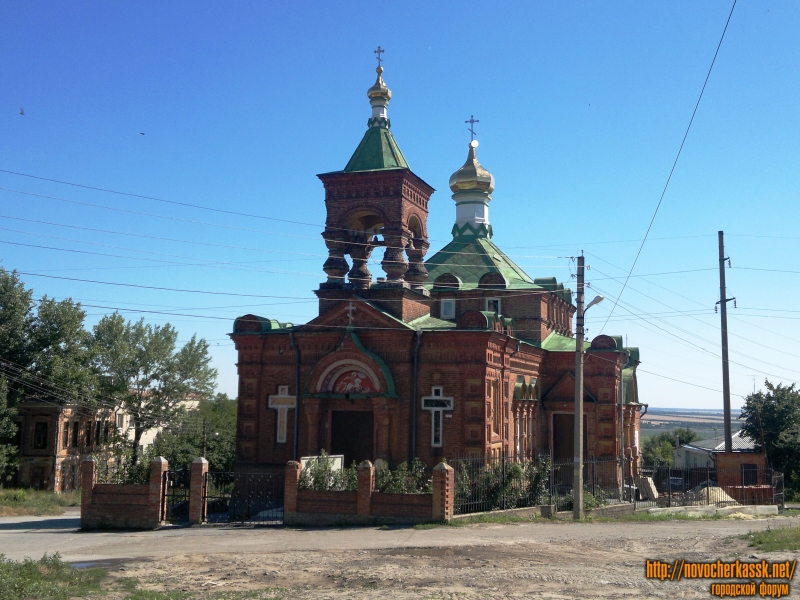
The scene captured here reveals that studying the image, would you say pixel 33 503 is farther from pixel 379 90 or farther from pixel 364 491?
pixel 379 90

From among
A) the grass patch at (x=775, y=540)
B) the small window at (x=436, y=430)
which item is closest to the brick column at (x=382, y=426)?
the small window at (x=436, y=430)

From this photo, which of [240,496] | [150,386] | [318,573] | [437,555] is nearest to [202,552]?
[318,573]

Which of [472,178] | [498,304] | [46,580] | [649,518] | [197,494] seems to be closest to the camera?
[46,580]

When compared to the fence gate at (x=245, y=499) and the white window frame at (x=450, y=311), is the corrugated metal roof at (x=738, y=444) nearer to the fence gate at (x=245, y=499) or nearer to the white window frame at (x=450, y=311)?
the white window frame at (x=450, y=311)

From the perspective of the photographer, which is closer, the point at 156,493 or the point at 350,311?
the point at 156,493

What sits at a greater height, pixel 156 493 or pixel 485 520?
pixel 156 493

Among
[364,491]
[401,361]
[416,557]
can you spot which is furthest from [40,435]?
[416,557]

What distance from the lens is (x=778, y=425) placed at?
109 feet

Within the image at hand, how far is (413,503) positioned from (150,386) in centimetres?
2858

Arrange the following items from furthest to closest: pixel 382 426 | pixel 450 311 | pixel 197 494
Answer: pixel 450 311
pixel 382 426
pixel 197 494

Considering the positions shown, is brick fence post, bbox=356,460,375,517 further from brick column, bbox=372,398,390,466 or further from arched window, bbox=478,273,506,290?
arched window, bbox=478,273,506,290

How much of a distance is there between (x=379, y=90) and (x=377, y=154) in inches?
102

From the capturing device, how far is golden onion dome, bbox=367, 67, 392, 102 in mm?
27312

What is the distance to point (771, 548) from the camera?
13797 mm
